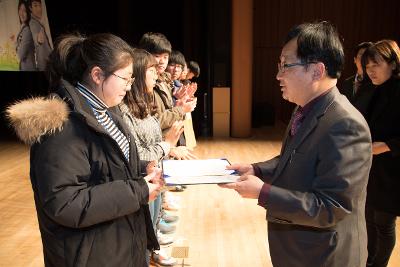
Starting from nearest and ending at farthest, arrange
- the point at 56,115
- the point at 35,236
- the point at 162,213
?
the point at 56,115 → the point at 35,236 → the point at 162,213

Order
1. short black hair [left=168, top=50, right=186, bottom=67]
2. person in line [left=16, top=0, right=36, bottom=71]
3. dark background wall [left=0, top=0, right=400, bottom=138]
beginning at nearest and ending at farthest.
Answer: short black hair [left=168, top=50, right=186, bottom=67], person in line [left=16, top=0, right=36, bottom=71], dark background wall [left=0, top=0, right=400, bottom=138]

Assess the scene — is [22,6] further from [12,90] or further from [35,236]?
[35,236]

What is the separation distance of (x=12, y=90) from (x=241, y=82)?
5256mm

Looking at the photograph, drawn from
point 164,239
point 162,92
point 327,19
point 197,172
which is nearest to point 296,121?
point 197,172

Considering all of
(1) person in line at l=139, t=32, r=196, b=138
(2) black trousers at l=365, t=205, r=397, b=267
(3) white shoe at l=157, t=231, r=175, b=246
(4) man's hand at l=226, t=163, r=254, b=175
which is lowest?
(3) white shoe at l=157, t=231, r=175, b=246

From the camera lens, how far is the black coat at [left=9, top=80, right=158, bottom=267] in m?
1.16

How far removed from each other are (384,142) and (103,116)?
1621 mm

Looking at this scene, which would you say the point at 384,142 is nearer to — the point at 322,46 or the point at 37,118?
the point at 322,46

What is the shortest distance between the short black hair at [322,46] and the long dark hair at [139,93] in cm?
109

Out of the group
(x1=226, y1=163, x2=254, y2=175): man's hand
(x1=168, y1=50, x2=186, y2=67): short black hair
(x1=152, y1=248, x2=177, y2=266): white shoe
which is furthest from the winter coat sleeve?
(x1=168, y1=50, x2=186, y2=67): short black hair

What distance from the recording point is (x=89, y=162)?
4.08ft

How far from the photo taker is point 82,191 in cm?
119

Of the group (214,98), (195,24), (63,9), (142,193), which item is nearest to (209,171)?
(142,193)

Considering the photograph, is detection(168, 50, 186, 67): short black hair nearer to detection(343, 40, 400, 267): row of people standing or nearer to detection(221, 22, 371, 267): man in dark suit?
detection(343, 40, 400, 267): row of people standing
